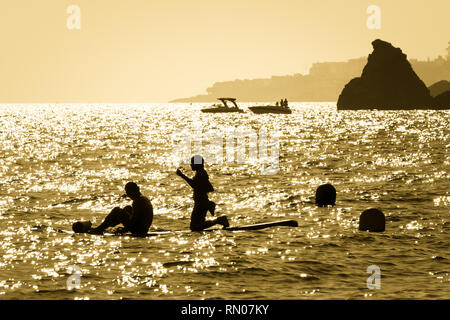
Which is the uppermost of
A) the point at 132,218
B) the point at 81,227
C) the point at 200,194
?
the point at 200,194

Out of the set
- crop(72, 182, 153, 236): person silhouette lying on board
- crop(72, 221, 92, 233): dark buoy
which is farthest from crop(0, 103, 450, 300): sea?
crop(72, 182, 153, 236): person silhouette lying on board

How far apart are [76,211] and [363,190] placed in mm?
14081

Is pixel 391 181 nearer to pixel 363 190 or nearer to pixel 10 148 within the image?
pixel 363 190

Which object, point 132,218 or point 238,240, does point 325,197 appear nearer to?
point 238,240

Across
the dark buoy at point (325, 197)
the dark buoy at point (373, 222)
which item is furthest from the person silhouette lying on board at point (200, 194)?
the dark buoy at point (325, 197)

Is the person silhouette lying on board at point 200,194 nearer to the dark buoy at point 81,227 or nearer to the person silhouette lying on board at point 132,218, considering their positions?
the person silhouette lying on board at point 132,218

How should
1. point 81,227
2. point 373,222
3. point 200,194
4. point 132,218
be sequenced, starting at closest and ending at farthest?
point 132,218 < point 200,194 < point 81,227 < point 373,222

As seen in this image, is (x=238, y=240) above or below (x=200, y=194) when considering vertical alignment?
below

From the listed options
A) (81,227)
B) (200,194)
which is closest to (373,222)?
(200,194)

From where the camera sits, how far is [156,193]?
31.5 m

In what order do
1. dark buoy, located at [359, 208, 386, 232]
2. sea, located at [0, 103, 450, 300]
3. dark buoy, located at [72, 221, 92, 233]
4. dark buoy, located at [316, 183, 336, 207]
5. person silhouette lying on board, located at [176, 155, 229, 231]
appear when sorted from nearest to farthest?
sea, located at [0, 103, 450, 300] < person silhouette lying on board, located at [176, 155, 229, 231] < dark buoy, located at [72, 221, 92, 233] < dark buoy, located at [359, 208, 386, 232] < dark buoy, located at [316, 183, 336, 207]

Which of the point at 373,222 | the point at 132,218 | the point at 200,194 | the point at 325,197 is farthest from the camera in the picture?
the point at 325,197

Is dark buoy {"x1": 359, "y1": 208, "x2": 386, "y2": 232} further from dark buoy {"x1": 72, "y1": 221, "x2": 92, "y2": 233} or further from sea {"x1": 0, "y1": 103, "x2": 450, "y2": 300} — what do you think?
dark buoy {"x1": 72, "y1": 221, "x2": 92, "y2": 233}
